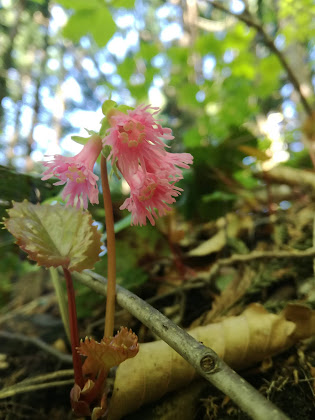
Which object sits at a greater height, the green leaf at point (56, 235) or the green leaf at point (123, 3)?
the green leaf at point (123, 3)

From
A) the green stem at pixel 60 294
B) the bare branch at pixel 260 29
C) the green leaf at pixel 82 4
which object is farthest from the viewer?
the bare branch at pixel 260 29

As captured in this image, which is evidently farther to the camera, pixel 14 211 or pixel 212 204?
pixel 212 204

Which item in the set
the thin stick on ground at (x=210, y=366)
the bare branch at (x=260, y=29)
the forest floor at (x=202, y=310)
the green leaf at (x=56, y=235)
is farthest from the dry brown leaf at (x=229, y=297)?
the bare branch at (x=260, y=29)

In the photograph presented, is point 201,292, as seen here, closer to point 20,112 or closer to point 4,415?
point 4,415

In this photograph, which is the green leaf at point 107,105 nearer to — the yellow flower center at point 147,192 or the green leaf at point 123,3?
the yellow flower center at point 147,192

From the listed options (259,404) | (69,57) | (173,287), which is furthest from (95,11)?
(69,57)

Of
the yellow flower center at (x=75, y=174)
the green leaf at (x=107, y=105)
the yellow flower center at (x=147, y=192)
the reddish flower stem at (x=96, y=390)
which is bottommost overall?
the reddish flower stem at (x=96, y=390)

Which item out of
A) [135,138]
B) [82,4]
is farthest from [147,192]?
[82,4]

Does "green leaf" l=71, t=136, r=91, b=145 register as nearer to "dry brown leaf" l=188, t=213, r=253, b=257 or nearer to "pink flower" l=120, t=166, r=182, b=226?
"pink flower" l=120, t=166, r=182, b=226
